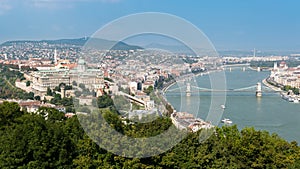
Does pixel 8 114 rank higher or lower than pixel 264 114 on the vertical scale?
higher

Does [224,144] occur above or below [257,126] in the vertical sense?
above

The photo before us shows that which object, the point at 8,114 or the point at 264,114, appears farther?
the point at 264,114

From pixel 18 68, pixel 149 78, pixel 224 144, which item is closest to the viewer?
pixel 149 78

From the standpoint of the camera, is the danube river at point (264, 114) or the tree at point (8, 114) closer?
the tree at point (8, 114)

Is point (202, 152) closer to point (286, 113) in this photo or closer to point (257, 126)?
point (257, 126)

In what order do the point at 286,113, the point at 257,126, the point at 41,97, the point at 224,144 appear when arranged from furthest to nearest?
the point at 41,97 < the point at 286,113 < the point at 257,126 < the point at 224,144

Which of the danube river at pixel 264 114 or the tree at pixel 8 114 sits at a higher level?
Result: the tree at pixel 8 114

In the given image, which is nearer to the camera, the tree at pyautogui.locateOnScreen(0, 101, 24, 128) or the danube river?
the tree at pyautogui.locateOnScreen(0, 101, 24, 128)

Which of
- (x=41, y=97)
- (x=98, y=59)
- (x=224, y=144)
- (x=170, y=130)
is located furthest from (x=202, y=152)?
(x=41, y=97)

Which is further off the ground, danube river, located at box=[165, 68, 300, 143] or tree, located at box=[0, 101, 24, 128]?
tree, located at box=[0, 101, 24, 128]

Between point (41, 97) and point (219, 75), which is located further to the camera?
point (41, 97)

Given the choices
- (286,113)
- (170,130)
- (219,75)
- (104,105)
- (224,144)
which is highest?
(219,75)
